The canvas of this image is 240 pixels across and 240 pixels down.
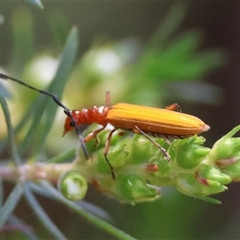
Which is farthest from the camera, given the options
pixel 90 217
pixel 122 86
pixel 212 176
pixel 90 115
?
pixel 122 86

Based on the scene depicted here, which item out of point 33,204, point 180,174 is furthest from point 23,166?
point 180,174

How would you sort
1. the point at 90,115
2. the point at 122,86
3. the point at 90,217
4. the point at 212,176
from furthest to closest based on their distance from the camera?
the point at 122,86
the point at 90,115
the point at 90,217
the point at 212,176

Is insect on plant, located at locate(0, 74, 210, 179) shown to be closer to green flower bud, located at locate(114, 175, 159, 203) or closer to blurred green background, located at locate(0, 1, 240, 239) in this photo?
green flower bud, located at locate(114, 175, 159, 203)

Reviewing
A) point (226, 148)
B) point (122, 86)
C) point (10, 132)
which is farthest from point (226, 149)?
point (122, 86)

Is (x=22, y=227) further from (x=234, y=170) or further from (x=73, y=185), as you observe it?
(x=234, y=170)

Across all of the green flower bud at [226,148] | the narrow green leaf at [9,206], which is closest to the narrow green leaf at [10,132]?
the narrow green leaf at [9,206]

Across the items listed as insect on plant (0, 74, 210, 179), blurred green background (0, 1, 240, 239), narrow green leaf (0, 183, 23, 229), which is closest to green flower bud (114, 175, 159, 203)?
insect on plant (0, 74, 210, 179)
